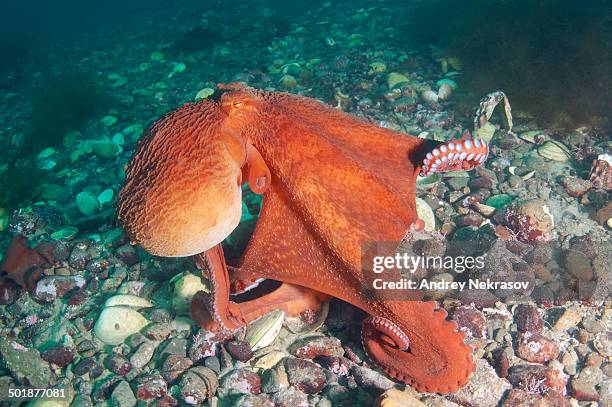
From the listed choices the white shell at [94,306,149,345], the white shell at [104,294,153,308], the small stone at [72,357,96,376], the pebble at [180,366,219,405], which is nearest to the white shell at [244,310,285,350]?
the pebble at [180,366,219,405]

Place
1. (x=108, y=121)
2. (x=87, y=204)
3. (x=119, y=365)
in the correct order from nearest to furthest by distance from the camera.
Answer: (x=119, y=365), (x=87, y=204), (x=108, y=121)

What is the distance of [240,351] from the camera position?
11.9 feet

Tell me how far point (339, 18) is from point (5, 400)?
1447cm

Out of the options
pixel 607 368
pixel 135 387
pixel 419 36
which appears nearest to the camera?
pixel 607 368

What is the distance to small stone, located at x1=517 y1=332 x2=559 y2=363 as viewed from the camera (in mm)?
3424

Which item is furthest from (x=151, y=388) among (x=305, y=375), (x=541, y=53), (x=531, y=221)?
(x=541, y=53)

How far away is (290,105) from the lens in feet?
10.2

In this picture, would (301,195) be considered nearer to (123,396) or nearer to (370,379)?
(370,379)

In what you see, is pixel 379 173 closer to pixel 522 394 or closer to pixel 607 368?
pixel 522 394

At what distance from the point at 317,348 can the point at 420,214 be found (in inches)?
75.0

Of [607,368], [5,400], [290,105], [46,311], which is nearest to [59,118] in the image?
[46,311]

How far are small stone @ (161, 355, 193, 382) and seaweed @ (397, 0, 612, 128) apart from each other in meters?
6.09

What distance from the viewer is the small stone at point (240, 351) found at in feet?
11.9

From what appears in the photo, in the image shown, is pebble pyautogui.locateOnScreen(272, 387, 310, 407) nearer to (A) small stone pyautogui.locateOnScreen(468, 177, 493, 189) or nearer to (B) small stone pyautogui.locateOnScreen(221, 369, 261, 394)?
(B) small stone pyautogui.locateOnScreen(221, 369, 261, 394)
